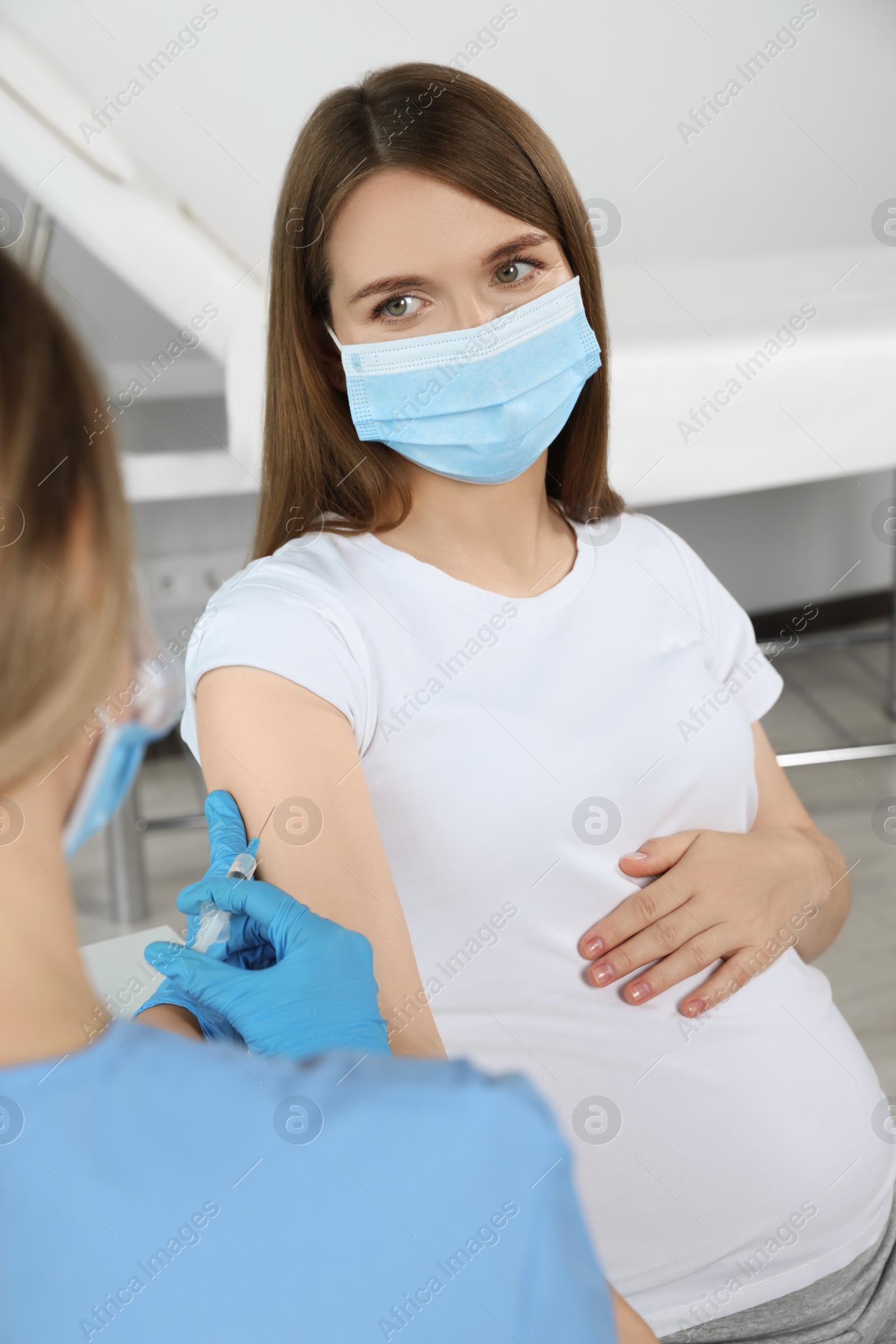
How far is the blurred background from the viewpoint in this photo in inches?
71.1

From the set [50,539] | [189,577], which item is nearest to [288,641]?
[50,539]

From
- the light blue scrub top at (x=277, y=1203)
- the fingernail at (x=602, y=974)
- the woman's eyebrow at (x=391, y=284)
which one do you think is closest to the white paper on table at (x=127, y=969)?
the fingernail at (x=602, y=974)

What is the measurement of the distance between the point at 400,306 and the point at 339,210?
10 centimetres

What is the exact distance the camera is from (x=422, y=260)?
0.96 meters

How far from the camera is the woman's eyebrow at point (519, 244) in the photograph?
992 mm

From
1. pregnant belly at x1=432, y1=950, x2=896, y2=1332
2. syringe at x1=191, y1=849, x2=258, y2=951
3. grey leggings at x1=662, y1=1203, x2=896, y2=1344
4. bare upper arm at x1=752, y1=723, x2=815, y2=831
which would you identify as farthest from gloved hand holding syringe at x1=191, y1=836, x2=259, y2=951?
bare upper arm at x1=752, y1=723, x2=815, y2=831

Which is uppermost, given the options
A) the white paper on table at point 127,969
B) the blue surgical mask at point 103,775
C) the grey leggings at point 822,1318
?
the blue surgical mask at point 103,775

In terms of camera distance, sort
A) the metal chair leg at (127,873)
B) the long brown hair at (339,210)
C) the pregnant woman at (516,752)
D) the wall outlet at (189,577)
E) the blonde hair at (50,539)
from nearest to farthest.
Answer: the blonde hair at (50,539) < the pregnant woman at (516,752) < the long brown hair at (339,210) < the metal chair leg at (127,873) < the wall outlet at (189,577)

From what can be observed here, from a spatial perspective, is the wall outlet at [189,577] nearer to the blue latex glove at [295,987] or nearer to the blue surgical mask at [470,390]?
the blue surgical mask at [470,390]

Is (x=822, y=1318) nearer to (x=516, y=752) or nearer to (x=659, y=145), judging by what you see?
(x=516, y=752)

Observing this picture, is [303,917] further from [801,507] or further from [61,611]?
[801,507]

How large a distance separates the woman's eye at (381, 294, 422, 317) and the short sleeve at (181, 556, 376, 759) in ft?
0.87

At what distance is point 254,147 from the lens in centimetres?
271

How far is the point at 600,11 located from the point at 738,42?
20.6 inches
